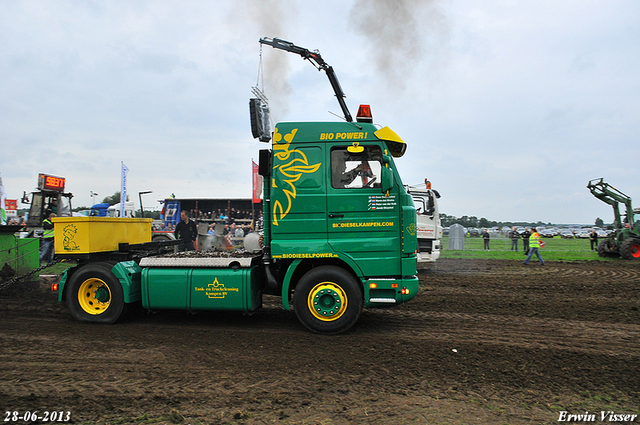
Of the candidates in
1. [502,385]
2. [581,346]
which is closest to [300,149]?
[502,385]

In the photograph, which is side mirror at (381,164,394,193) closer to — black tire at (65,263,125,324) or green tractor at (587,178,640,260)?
black tire at (65,263,125,324)

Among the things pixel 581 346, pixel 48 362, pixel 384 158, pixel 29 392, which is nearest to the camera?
pixel 29 392

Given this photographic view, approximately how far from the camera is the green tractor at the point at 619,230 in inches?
695

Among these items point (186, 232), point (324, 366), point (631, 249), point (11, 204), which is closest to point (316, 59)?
point (186, 232)

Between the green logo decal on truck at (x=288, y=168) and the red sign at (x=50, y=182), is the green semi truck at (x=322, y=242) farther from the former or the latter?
the red sign at (x=50, y=182)

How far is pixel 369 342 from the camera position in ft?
17.1

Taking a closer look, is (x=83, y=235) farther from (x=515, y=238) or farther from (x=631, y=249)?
(x=515, y=238)

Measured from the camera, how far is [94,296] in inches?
243

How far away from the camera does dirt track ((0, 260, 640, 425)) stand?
3389mm

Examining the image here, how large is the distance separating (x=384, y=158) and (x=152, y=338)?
13.2 ft

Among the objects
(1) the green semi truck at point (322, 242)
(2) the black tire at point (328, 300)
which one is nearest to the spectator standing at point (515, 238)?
(1) the green semi truck at point (322, 242)

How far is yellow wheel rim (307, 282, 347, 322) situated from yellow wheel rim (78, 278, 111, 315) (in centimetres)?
323

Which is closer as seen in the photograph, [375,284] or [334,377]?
[334,377]

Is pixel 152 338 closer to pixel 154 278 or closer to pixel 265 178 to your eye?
pixel 154 278
